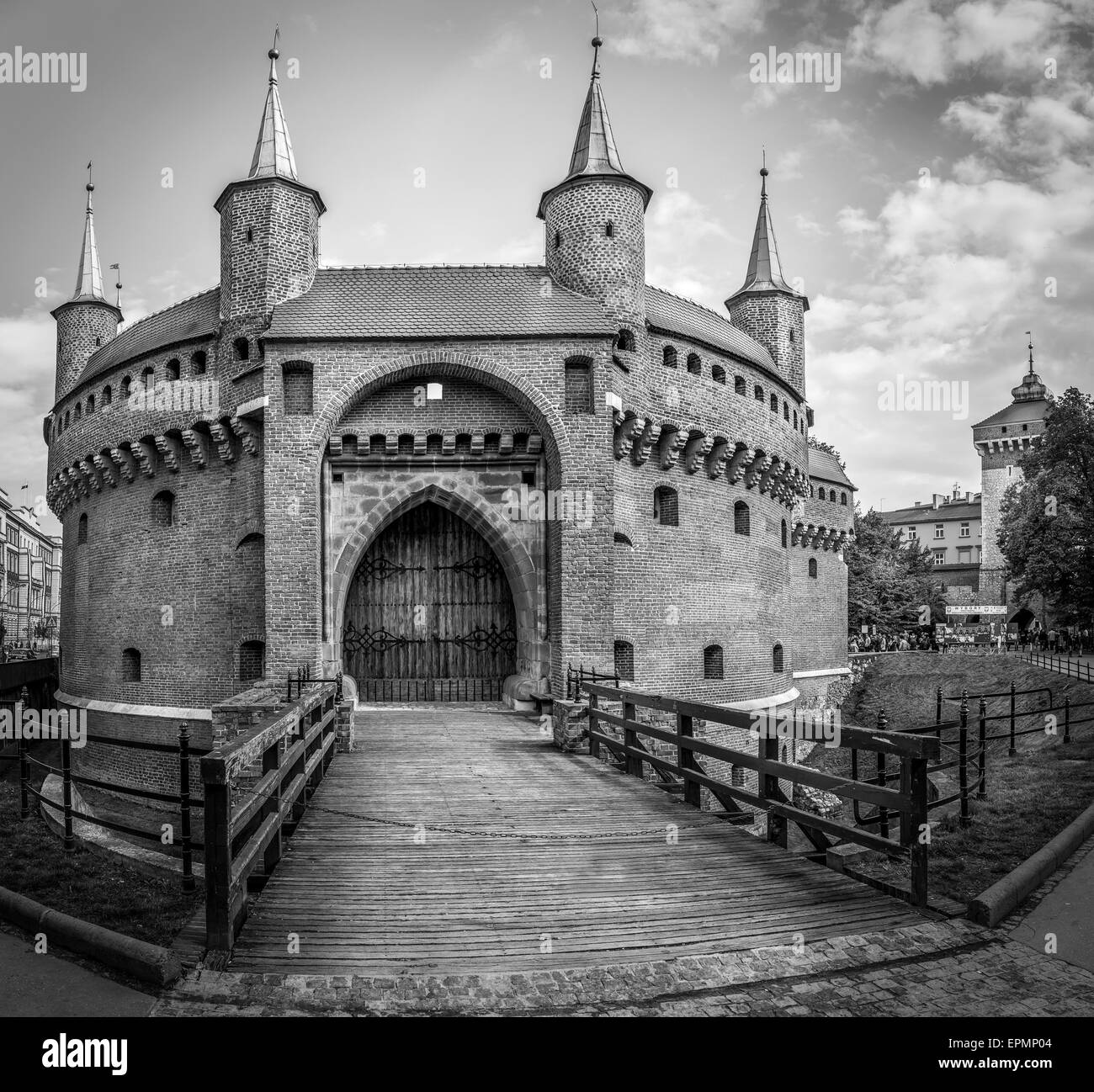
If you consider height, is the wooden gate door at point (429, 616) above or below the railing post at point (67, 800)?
above

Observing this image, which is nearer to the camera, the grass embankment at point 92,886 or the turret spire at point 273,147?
the grass embankment at point 92,886

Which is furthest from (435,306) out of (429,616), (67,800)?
(67,800)

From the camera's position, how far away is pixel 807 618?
33.1m

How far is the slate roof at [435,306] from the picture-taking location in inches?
651

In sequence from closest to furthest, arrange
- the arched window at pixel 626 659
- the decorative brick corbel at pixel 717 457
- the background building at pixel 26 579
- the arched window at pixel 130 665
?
the arched window at pixel 626 659 → the decorative brick corbel at pixel 717 457 → the arched window at pixel 130 665 → the background building at pixel 26 579

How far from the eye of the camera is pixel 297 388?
16.5m

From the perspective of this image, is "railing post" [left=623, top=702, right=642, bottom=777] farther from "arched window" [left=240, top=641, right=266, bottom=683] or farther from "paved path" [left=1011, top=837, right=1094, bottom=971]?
"arched window" [left=240, top=641, right=266, bottom=683]

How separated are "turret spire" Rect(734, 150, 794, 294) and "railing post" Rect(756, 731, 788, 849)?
63.7 feet

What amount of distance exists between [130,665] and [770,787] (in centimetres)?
1697

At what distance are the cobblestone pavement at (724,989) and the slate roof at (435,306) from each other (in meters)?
12.9

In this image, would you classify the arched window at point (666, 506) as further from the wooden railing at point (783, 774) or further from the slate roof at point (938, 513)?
the slate roof at point (938, 513)
